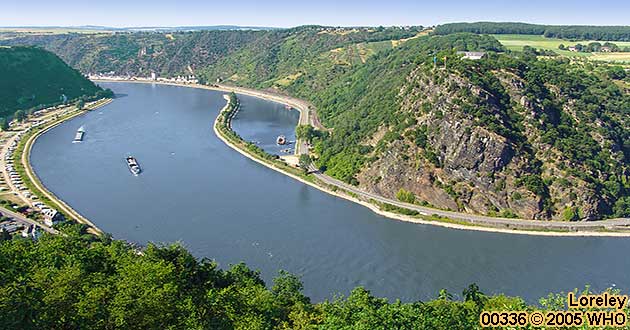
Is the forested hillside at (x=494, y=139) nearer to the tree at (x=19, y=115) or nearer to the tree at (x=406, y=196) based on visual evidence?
the tree at (x=406, y=196)

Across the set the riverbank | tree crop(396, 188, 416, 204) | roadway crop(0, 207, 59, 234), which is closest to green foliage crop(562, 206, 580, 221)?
tree crop(396, 188, 416, 204)

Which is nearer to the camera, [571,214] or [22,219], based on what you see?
[22,219]

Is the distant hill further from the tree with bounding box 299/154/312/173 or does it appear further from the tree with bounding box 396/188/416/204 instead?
the tree with bounding box 396/188/416/204

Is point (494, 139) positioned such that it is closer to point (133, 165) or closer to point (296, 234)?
point (296, 234)

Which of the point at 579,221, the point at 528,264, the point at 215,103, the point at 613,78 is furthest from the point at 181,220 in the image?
the point at 215,103

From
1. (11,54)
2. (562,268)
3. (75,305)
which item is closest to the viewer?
(75,305)

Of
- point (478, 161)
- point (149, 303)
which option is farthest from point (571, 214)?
point (149, 303)

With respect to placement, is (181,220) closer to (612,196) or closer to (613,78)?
(612,196)
